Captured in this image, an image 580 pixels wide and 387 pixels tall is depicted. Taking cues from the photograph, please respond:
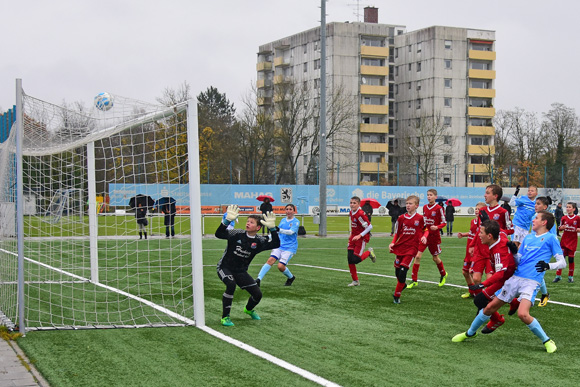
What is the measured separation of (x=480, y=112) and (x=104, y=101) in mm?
78790

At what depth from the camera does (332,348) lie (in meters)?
7.65

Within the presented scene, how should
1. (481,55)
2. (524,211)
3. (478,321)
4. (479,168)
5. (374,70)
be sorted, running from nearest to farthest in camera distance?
(478,321) < (524,211) < (374,70) < (479,168) < (481,55)

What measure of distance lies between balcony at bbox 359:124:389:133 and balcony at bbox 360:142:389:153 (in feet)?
5.28

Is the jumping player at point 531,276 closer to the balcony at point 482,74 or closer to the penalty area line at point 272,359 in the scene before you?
the penalty area line at point 272,359

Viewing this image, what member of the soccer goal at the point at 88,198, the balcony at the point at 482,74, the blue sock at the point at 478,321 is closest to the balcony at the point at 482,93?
the balcony at the point at 482,74

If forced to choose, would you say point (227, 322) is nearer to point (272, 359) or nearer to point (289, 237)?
point (272, 359)

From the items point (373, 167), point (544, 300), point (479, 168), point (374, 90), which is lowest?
point (544, 300)

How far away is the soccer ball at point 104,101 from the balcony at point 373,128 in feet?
238

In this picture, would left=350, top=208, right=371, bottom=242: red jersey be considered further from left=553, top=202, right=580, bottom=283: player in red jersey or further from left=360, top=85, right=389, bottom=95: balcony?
left=360, top=85, right=389, bottom=95: balcony

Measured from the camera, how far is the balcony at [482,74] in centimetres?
8250

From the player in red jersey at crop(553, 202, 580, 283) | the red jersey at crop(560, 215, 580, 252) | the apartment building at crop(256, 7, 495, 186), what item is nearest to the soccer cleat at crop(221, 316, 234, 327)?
the player in red jersey at crop(553, 202, 580, 283)

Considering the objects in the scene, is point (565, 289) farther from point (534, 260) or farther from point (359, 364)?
point (359, 364)

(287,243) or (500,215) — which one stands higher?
(500,215)

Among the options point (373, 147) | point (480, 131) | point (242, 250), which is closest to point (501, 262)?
point (242, 250)
